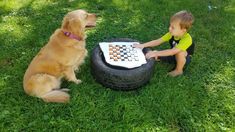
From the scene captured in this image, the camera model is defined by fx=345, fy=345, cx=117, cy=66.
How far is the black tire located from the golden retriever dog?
0.33 m

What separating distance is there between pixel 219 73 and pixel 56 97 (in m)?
2.68

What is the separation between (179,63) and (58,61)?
185 centimetres

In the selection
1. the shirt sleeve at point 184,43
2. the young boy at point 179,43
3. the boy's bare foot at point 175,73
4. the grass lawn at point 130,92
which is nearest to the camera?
the grass lawn at point 130,92

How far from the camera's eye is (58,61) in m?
4.89

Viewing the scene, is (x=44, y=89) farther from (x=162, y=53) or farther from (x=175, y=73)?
(x=175, y=73)

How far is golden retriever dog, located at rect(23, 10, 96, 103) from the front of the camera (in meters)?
4.75

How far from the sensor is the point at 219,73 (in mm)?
5641

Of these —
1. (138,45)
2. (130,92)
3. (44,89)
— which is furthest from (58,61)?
(138,45)

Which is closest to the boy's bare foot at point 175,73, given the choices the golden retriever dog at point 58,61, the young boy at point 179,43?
the young boy at point 179,43

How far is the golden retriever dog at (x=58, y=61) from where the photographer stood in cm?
475

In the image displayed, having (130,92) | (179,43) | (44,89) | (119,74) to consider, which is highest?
(179,43)

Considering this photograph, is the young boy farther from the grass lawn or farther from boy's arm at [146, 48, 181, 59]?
the grass lawn

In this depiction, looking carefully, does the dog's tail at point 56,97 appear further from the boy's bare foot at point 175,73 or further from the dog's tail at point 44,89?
the boy's bare foot at point 175,73

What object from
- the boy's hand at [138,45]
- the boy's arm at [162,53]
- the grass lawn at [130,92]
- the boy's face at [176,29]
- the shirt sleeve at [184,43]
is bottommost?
the grass lawn at [130,92]
